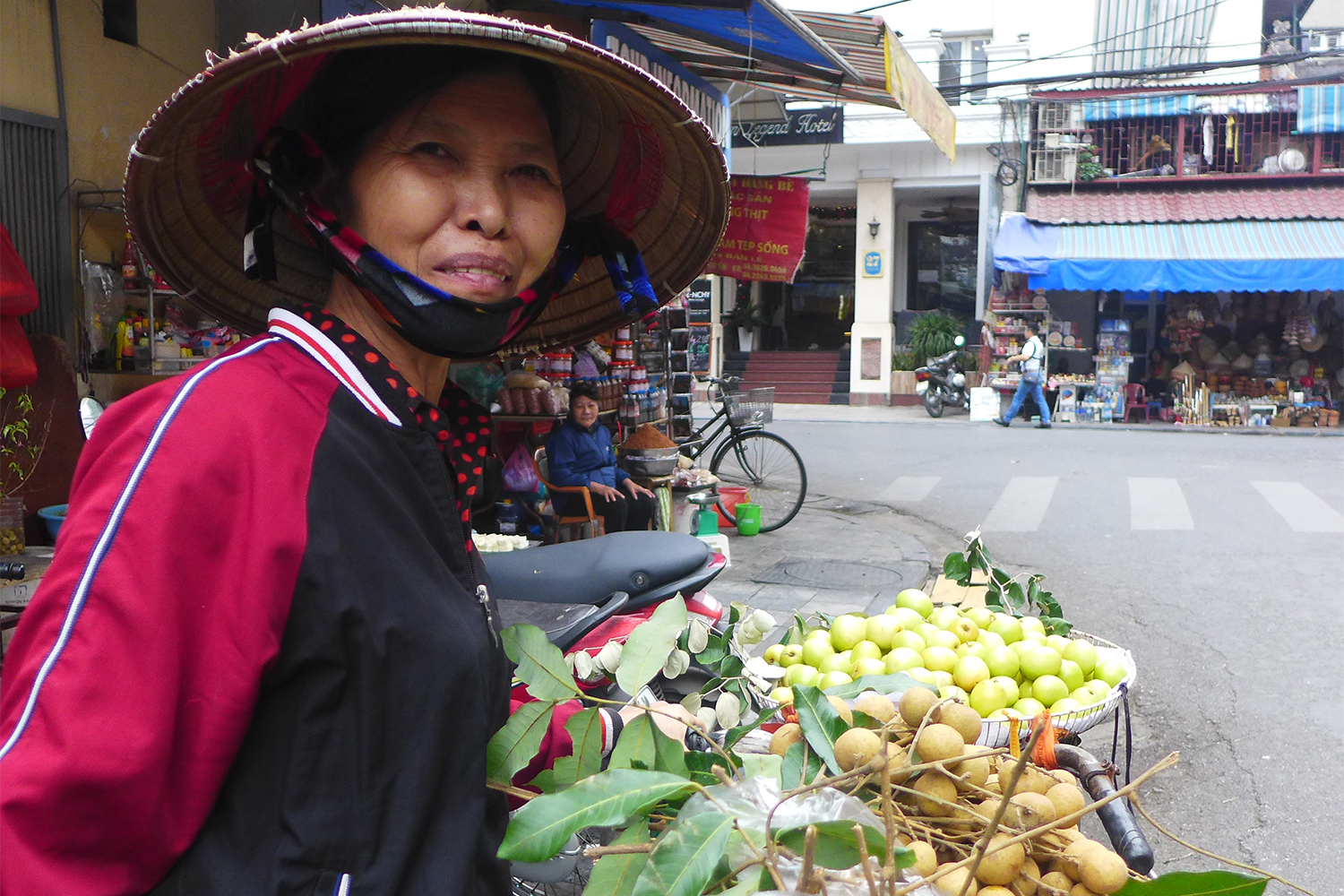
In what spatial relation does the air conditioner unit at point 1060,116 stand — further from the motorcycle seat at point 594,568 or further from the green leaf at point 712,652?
the green leaf at point 712,652

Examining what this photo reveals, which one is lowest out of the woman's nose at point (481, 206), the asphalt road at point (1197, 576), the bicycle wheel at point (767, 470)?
the asphalt road at point (1197, 576)

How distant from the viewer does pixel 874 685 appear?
4.87 ft

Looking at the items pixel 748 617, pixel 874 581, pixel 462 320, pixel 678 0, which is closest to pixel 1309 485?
pixel 874 581

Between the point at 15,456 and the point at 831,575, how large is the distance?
4.66 m

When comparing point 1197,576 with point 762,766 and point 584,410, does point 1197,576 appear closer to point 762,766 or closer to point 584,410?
point 584,410

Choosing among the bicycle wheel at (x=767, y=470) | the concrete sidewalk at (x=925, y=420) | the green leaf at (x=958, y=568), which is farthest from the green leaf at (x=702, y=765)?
the concrete sidewalk at (x=925, y=420)

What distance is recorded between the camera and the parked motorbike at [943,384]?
1780cm

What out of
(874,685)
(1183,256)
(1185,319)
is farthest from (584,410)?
(1185,319)

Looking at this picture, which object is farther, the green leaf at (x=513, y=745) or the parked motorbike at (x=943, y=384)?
the parked motorbike at (x=943, y=384)

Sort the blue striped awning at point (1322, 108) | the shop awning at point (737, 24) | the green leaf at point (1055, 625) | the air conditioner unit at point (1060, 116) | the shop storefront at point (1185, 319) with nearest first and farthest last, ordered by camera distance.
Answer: the green leaf at point (1055, 625) → the shop awning at point (737, 24) → the shop storefront at point (1185, 319) → the blue striped awning at point (1322, 108) → the air conditioner unit at point (1060, 116)

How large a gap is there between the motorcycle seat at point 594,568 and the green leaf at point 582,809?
5.54ft

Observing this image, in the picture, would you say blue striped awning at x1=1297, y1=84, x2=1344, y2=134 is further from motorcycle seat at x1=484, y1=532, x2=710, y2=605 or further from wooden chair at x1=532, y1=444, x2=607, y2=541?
motorcycle seat at x1=484, y1=532, x2=710, y2=605

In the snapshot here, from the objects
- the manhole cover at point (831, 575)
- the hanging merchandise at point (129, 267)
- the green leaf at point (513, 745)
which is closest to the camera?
the green leaf at point (513, 745)

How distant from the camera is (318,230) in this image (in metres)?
1.22
